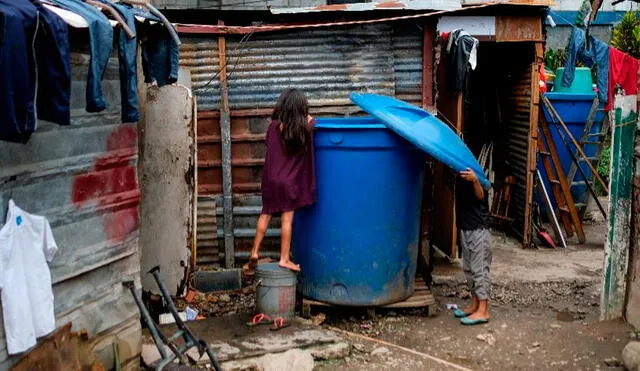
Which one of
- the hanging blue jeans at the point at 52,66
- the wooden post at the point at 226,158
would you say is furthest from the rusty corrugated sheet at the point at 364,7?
the hanging blue jeans at the point at 52,66

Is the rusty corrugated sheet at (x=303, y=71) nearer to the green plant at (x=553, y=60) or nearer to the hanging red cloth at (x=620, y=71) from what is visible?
the hanging red cloth at (x=620, y=71)

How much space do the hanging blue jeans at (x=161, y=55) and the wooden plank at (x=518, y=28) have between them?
571 centimetres

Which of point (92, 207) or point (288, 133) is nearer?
point (92, 207)

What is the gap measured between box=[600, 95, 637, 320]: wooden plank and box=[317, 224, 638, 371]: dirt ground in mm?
252

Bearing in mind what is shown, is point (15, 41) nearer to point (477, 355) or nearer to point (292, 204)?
point (292, 204)

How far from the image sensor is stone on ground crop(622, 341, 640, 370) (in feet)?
15.9

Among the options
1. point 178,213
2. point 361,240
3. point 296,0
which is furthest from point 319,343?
point 296,0

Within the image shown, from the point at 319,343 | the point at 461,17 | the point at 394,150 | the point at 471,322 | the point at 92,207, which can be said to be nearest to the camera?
the point at 92,207

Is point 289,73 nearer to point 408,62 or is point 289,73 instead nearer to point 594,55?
point 408,62

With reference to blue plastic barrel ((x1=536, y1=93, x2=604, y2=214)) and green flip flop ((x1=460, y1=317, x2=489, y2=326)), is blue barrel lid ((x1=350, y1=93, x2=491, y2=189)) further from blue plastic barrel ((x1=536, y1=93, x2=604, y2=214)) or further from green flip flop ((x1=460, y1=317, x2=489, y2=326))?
blue plastic barrel ((x1=536, y1=93, x2=604, y2=214))

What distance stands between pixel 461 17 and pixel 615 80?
98.9 inches

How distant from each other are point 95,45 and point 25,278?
1.29 meters

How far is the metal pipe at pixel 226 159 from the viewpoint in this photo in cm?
762

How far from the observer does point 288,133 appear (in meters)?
5.91
